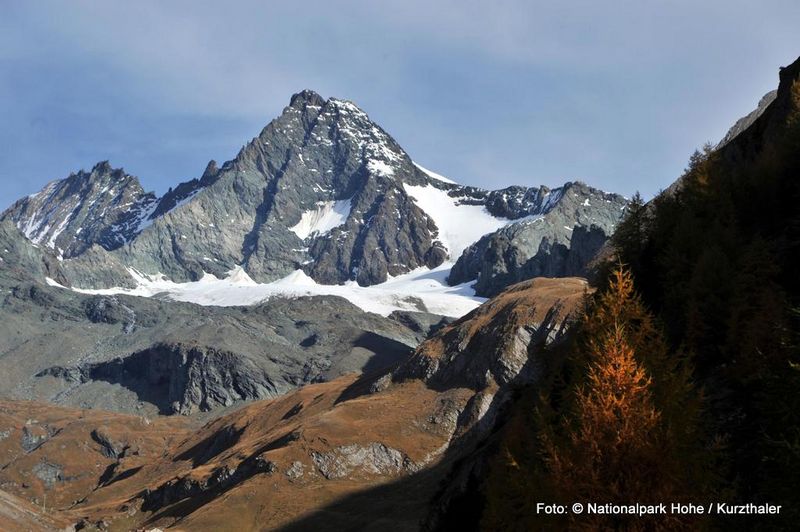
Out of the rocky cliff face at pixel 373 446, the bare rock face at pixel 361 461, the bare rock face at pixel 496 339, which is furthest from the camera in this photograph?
the bare rock face at pixel 496 339

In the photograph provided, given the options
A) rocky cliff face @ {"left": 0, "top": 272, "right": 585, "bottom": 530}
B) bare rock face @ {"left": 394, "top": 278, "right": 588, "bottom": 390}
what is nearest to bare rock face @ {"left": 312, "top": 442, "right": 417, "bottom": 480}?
rocky cliff face @ {"left": 0, "top": 272, "right": 585, "bottom": 530}

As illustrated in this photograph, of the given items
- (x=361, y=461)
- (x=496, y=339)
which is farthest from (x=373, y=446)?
(x=496, y=339)

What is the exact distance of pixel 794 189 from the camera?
108 ft

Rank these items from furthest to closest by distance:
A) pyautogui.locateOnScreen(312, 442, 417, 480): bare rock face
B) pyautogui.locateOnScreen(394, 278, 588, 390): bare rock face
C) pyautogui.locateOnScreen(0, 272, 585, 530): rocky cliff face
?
pyautogui.locateOnScreen(394, 278, 588, 390): bare rock face → pyautogui.locateOnScreen(312, 442, 417, 480): bare rock face → pyautogui.locateOnScreen(0, 272, 585, 530): rocky cliff face

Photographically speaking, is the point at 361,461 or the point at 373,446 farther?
the point at 373,446

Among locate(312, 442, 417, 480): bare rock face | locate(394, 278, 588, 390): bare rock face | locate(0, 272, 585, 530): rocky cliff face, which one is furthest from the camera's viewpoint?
locate(394, 278, 588, 390): bare rock face

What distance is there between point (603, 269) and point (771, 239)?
7.32m

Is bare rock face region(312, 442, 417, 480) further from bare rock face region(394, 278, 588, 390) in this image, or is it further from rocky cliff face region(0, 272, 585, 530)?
bare rock face region(394, 278, 588, 390)

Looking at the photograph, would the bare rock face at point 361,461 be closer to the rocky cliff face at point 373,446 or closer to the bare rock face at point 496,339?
the rocky cliff face at point 373,446

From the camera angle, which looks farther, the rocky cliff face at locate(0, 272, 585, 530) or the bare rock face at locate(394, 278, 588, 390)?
the bare rock face at locate(394, 278, 588, 390)

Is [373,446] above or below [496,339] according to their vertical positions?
below

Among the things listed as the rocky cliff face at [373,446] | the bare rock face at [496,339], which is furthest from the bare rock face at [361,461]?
the bare rock face at [496,339]

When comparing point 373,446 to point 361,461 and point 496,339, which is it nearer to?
point 361,461

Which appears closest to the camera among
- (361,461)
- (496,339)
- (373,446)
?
(361,461)
